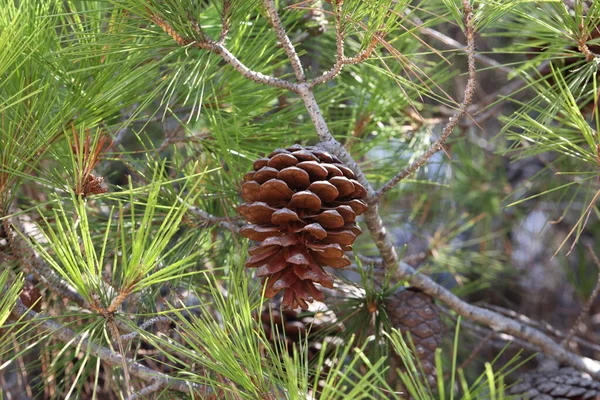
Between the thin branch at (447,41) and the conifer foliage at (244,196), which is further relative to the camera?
the thin branch at (447,41)

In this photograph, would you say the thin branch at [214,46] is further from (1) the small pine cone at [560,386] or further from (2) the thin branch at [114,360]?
(1) the small pine cone at [560,386]

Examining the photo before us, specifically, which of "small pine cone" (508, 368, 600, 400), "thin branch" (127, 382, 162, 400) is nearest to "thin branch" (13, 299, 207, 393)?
"thin branch" (127, 382, 162, 400)

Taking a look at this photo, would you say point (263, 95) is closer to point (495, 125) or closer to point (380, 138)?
point (380, 138)

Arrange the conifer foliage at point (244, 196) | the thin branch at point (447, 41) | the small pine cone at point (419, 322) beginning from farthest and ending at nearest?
the small pine cone at point (419, 322) → the thin branch at point (447, 41) → the conifer foliage at point (244, 196)

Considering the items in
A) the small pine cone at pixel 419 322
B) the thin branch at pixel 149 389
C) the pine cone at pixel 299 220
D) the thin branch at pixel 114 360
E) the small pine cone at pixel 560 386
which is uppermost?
the pine cone at pixel 299 220

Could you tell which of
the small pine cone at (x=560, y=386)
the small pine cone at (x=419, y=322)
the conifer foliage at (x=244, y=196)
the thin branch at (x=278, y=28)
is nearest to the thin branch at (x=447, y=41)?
the conifer foliage at (x=244, y=196)

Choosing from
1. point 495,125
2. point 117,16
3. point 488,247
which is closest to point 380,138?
point 117,16

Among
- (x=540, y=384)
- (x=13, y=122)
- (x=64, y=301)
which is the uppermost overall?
(x=13, y=122)
